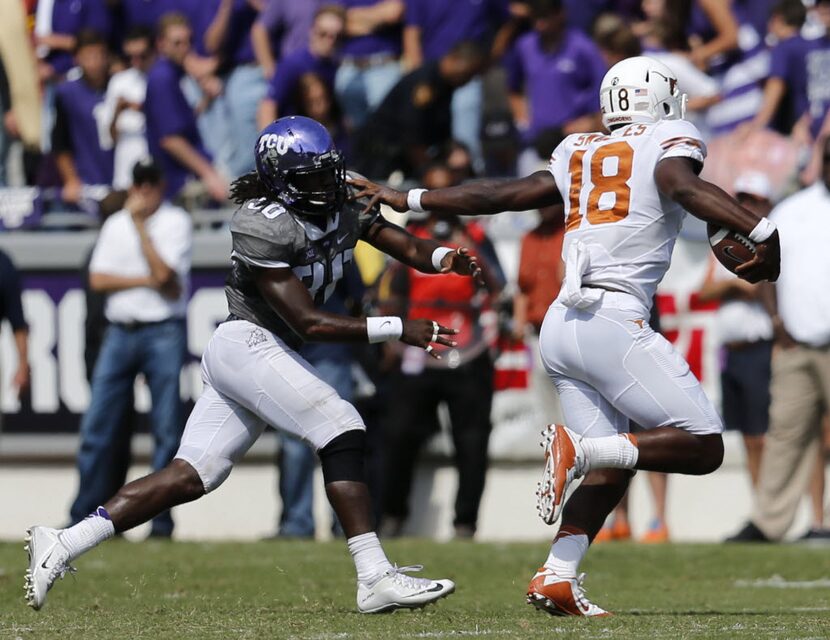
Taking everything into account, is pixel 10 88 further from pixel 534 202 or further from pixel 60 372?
pixel 534 202

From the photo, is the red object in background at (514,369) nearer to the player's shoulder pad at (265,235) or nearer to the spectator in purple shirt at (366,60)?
the spectator in purple shirt at (366,60)

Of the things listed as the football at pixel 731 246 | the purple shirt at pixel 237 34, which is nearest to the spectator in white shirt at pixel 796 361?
the football at pixel 731 246

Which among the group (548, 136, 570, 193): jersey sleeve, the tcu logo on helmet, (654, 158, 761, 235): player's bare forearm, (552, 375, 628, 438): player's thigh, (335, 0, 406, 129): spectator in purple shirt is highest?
(335, 0, 406, 129): spectator in purple shirt

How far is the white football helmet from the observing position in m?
6.35

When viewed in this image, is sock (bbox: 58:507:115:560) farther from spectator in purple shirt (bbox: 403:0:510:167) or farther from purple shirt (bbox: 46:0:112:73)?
purple shirt (bbox: 46:0:112:73)

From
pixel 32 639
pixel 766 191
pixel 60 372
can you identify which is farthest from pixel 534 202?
pixel 60 372

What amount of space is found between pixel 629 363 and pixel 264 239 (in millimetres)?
1386

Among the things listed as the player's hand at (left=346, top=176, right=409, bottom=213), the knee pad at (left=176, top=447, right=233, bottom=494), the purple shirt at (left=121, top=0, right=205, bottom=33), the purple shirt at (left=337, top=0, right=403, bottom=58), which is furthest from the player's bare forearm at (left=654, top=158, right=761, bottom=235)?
the purple shirt at (left=121, top=0, right=205, bottom=33)

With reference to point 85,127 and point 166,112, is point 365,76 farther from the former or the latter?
point 85,127

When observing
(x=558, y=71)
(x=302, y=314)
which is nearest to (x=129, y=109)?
(x=558, y=71)

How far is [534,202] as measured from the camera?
6.57 m

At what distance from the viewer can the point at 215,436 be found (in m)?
6.50

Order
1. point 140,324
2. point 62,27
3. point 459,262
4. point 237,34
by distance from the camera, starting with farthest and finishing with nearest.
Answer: point 62,27 < point 237,34 < point 140,324 < point 459,262

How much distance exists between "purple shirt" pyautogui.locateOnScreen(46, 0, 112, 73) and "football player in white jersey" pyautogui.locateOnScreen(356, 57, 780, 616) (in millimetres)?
7788
